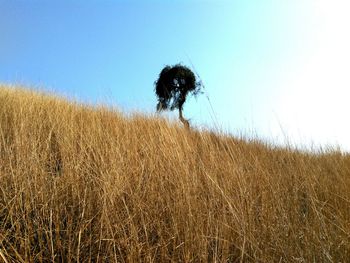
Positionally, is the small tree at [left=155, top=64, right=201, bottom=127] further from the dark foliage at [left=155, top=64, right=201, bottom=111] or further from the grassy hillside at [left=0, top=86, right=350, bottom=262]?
the grassy hillside at [left=0, top=86, right=350, bottom=262]

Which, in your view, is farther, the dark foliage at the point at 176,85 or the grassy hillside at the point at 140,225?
the dark foliage at the point at 176,85

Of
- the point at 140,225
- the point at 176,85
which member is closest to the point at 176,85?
the point at 176,85

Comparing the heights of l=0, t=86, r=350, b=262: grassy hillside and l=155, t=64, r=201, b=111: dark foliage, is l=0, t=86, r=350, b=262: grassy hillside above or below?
below

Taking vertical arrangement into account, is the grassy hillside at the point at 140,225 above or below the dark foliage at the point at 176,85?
below

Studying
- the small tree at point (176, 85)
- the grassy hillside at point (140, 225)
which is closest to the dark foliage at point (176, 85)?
the small tree at point (176, 85)

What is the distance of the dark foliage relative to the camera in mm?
11672

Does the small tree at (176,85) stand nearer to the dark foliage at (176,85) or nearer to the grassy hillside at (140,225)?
the dark foliage at (176,85)

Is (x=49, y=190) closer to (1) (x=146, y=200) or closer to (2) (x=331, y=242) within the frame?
(1) (x=146, y=200)

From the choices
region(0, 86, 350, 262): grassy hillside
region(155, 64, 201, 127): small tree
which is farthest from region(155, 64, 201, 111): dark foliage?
region(0, 86, 350, 262): grassy hillside

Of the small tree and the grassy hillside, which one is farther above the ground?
the small tree

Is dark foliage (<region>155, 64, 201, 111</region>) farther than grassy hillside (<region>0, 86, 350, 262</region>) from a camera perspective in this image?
Yes

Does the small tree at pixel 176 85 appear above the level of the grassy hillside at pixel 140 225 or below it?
above

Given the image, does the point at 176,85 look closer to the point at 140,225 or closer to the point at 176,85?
the point at 176,85

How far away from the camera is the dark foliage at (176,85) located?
11672 mm
